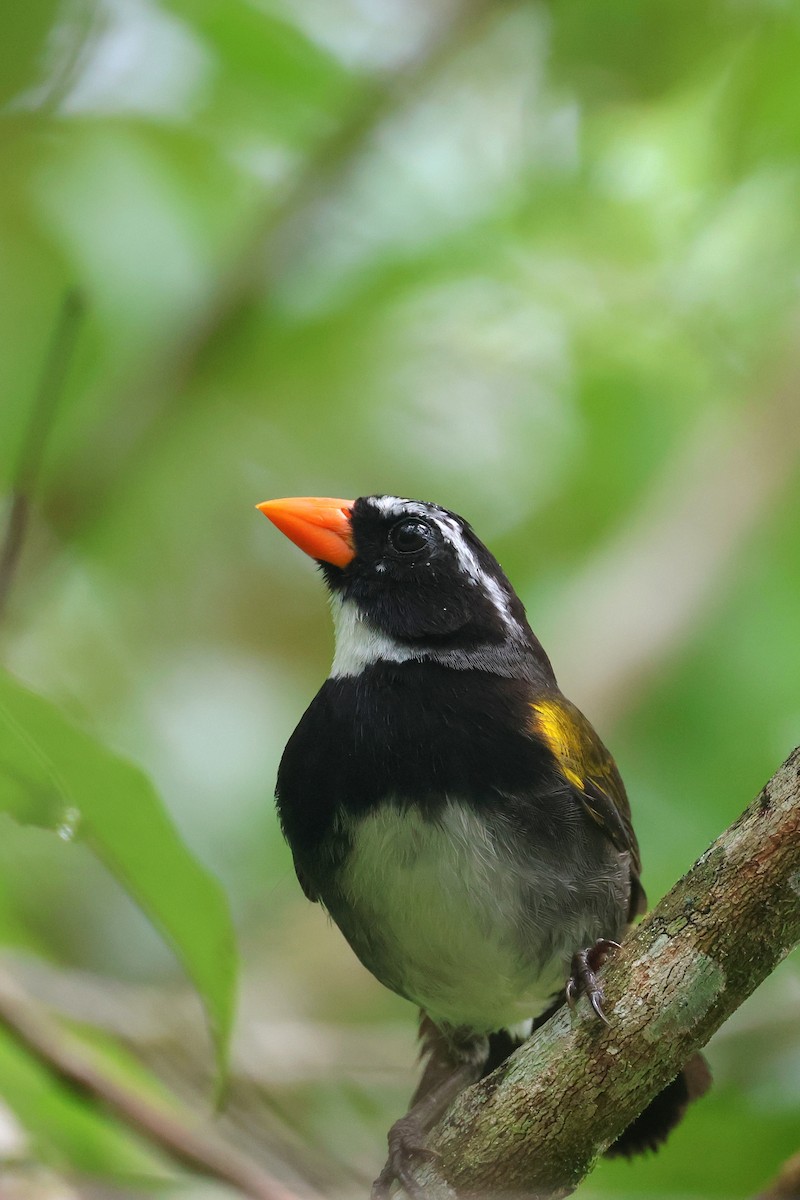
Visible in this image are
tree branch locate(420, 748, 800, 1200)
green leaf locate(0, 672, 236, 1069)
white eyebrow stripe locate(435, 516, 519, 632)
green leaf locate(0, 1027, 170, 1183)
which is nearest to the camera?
green leaf locate(0, 672, 236, 1069)

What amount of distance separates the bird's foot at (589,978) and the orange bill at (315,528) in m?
1.34

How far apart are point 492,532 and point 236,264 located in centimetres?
171

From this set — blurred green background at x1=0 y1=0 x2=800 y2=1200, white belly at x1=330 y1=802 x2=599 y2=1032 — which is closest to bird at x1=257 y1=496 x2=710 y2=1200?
white belly at x1=330 y1=802 x2=599 y2=1032

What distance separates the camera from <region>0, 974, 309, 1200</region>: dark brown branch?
2.56 meters

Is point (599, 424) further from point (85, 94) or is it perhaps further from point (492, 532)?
point (85, 94)

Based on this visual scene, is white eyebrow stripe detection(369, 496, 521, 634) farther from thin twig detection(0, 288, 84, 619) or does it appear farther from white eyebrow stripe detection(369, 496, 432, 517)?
thin twig detection(0, 288, 84, 619)

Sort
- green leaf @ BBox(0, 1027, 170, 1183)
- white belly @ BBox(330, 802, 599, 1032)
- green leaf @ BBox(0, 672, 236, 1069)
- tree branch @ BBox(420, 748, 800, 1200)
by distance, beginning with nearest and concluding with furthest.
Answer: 1. green leaf @ BBox(0, 672, 236, 1069)
2. tree branch @ BBox(420, 748, 800, 1200)
3. green leaf @ BBox(0, 1027, 170, 1183)
4. white belly @ BBox(330, 802, 599, 1032)

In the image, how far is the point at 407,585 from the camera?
3.54 metres

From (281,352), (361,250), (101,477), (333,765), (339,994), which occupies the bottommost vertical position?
(339,994)

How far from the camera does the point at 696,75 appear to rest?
423 centimetres

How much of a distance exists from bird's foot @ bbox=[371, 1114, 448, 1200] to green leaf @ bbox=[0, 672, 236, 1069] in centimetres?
90

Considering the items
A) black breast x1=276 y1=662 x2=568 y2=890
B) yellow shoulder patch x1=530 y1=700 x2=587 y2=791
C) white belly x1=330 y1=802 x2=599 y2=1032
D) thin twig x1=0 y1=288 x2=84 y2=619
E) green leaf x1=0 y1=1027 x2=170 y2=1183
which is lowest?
green leaf x1=0 y1=1027 x2=170 y2=1183

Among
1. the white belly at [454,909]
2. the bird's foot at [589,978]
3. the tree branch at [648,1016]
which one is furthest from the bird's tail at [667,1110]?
the tree branch at [648,1016]

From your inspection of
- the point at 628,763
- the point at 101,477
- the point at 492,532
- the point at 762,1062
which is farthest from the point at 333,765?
the point at 492,532
